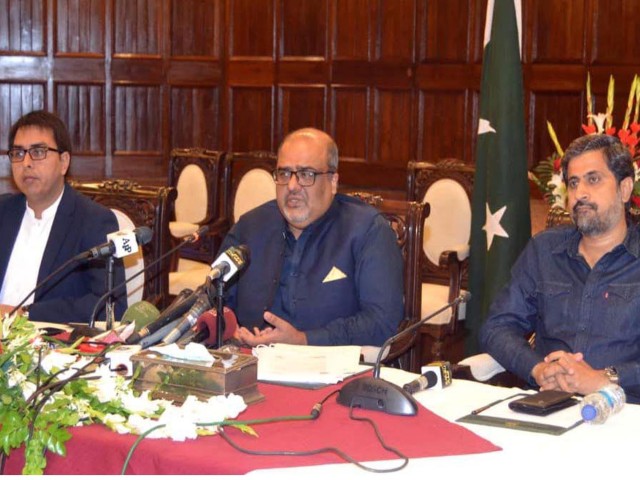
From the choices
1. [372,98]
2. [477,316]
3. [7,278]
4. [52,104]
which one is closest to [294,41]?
[372,98]

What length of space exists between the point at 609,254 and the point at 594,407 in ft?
3.31

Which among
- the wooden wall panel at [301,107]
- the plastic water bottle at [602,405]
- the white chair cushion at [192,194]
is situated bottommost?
the plastic water bottle at [602,405]

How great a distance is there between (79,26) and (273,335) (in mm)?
7744

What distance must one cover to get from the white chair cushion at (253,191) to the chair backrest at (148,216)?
175cm

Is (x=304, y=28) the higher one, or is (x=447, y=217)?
(x=304, y=28)

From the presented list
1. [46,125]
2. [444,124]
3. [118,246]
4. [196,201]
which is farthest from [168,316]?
[444,124]

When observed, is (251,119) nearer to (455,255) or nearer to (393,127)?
(393,127)

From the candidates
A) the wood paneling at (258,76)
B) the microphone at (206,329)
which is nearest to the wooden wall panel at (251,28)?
the wood paneling at (258,76)

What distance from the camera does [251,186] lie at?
6195 mm

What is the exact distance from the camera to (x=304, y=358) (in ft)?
9.53

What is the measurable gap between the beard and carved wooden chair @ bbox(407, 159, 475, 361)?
2.04 m

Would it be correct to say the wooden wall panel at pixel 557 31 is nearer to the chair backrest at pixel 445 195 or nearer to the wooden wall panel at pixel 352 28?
the wooden wall panel at pixel 352 28

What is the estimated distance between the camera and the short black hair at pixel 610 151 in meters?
3.32

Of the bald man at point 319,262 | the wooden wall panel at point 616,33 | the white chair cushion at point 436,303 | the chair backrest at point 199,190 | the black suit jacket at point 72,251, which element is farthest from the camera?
the wooden wall panel at point 616,33
